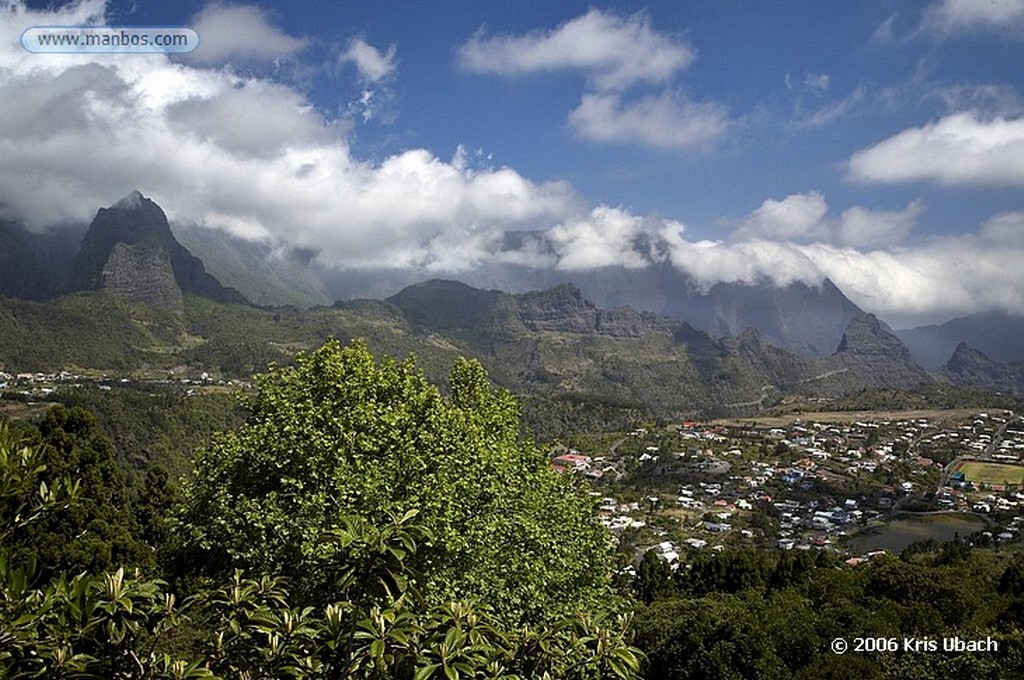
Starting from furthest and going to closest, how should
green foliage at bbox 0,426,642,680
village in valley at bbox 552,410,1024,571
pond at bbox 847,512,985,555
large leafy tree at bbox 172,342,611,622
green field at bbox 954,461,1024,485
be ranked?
green field at bbox 954,461,1024,485 < village in valley at bbox 552,410,1024,571 < pond at bbox 847,512,985,555 < large leafy tree at bbox 172,342,611,622 < green foliage at bbox 0,426,642,680

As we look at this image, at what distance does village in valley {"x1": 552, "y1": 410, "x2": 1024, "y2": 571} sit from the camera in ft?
246

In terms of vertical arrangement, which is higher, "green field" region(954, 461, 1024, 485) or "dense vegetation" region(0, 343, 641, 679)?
"dense vegetation" region(0, 343, 641, 679)

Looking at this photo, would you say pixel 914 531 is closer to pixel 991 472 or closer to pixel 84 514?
pixel 991 472

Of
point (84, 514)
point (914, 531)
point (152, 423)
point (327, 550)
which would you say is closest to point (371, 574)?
point (327, 550)

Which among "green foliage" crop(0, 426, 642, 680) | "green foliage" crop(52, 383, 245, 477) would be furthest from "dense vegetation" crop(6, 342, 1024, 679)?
"green foliage" crop(52, 383, 245, 477)

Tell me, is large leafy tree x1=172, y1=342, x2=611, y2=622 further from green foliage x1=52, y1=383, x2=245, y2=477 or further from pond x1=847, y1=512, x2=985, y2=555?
pond x1=847, y1=512, x2=985, y2=555

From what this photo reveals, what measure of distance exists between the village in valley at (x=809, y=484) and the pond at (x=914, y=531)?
0.44 feet

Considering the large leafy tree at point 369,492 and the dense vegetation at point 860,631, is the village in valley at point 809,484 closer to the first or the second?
the dense vegetation at point 860,631

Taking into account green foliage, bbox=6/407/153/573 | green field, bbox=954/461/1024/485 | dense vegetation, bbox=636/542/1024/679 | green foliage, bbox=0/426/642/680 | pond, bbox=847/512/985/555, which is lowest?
pond, bbox=847/512/985/555

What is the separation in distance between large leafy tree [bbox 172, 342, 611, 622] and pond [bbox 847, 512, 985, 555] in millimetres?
67591

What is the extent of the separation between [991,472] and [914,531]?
46.9 meters

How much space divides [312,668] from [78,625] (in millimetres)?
1367

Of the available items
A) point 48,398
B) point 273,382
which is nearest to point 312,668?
point 273,382

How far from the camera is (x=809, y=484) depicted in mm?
102562
